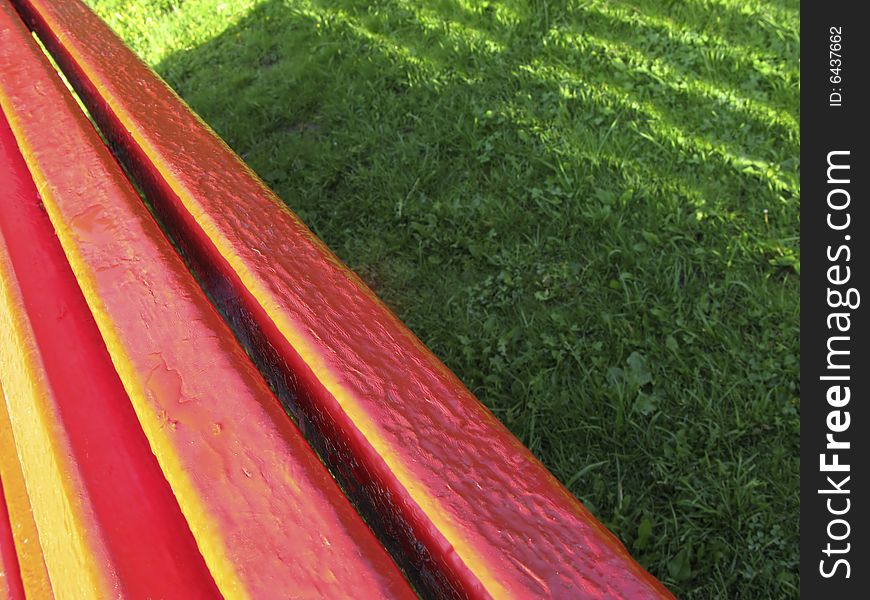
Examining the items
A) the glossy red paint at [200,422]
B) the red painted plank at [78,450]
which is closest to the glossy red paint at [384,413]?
the glossy red paint at [200,422]

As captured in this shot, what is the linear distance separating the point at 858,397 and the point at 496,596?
1853 mm

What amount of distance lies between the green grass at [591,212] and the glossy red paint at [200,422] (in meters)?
1.49

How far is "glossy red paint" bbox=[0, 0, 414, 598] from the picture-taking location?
0.75 metres

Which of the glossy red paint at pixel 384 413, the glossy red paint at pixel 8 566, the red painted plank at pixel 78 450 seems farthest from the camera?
the glossy red paint at pixel 8 566

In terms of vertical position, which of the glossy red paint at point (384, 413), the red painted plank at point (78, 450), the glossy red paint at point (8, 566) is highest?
the glossy red paint at point (384, 413)

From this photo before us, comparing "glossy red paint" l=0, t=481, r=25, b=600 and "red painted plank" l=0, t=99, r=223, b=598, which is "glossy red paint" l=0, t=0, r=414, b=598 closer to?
"red painted plank" l=0, t=99, r=223, b=598

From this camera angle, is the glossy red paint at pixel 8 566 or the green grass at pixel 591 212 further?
the green grass at pixel 591 212

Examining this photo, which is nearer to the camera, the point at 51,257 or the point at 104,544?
the point at 104,544

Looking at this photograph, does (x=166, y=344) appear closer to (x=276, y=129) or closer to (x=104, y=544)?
(x=104, y=544)

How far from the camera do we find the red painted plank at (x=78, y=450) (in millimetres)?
842

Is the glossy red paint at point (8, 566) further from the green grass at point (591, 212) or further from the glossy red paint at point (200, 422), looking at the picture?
the green grass at point (591, 212)

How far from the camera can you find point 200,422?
0.92 meters

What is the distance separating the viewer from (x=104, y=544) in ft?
2.78

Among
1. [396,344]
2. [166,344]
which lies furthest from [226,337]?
[396,344]
